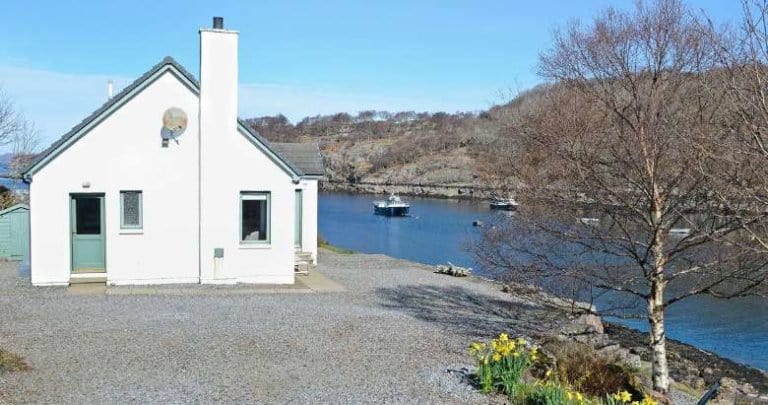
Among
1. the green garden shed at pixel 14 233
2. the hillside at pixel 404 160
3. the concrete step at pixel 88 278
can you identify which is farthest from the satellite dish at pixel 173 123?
the hillside at pixel 404 160

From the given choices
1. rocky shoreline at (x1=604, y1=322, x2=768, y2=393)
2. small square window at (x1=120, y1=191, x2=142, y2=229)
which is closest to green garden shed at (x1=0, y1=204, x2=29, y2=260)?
small square window at (x1=120, y1=191, x2=142, y2=229)

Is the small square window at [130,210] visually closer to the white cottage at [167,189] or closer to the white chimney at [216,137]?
the white cottage at [167,189]

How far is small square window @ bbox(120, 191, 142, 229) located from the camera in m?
17.0

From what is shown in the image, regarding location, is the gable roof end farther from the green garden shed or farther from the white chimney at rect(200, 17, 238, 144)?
the green garden shed

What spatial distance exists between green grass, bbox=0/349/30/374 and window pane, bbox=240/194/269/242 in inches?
315

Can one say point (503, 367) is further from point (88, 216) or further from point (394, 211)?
point (394, 211)

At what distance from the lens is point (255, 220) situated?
1798 cm

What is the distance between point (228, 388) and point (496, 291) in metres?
11.9

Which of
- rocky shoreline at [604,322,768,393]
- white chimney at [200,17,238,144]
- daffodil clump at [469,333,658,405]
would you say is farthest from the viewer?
white chimney at [200,17,238,144]

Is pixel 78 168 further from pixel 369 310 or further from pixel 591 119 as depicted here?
pixel 591 119

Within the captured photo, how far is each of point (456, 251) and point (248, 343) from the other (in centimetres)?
3275

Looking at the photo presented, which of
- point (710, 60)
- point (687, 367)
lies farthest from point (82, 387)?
point (687, 367)

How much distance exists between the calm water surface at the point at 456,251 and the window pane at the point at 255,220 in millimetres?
4881

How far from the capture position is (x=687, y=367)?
647 inches
